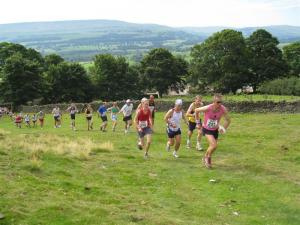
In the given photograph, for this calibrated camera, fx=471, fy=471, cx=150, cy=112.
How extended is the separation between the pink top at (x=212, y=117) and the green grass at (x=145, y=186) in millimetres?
1421

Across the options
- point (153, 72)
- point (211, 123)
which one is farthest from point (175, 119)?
point (153, 72)

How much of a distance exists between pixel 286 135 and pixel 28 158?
46.0 ft

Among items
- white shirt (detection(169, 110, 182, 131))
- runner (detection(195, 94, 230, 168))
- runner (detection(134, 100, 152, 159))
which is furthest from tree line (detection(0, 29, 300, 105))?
runner (detection(195, 94, 230, 168))

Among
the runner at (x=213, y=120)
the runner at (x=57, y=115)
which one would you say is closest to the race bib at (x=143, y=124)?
the runner at (x=213, y=120)

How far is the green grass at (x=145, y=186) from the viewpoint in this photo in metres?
9.66

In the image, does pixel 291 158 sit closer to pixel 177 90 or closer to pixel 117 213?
pixel 117 213

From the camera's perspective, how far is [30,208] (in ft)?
30.9

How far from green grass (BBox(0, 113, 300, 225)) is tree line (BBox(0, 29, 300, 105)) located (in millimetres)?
53011

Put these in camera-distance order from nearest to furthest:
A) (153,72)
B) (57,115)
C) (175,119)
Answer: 1. (175,119)
2. (57,115)
3. (153,72)

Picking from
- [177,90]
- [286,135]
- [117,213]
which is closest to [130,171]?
[117,213]

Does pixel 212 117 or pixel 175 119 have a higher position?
pixel 212 117

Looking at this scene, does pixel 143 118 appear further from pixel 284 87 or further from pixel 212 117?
pixel 284 87

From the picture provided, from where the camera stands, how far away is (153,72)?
88250 millimetres

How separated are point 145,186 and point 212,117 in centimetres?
383
